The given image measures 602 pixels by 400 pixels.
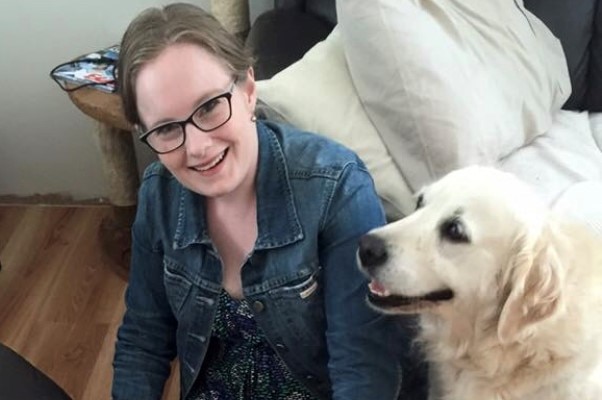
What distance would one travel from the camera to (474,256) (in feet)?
3.74

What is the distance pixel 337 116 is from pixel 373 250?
441 mm

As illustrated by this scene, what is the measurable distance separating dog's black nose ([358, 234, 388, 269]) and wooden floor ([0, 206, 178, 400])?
973 mm

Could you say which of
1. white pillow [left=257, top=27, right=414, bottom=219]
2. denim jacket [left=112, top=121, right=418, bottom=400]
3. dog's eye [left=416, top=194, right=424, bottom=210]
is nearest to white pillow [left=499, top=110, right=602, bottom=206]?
white pillow [left=257, top=27, right=414, bottom=219]

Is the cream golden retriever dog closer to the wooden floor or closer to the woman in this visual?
the woman

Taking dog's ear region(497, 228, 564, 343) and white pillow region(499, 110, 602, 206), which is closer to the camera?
dog's ear region(497, 228, 564, 343)

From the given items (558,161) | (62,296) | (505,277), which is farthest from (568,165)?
(62,296)

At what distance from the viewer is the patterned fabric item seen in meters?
1.27

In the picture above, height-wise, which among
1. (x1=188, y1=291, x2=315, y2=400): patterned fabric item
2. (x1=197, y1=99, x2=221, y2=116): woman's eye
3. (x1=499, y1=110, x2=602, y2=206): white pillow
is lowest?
(x1=499, y1=110, x2=602, y2=206): white pillow

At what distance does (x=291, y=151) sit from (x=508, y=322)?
15.6 inches

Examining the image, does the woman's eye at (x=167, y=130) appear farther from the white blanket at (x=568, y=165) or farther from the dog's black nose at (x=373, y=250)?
the white blanket at (x=568, y=165)

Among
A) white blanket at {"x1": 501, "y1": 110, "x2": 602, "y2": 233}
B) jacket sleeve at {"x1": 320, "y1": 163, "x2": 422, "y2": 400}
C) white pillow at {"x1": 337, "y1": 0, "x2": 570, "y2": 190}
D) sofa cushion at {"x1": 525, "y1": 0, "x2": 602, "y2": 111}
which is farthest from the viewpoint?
sofa cushion at {"x1": 525, "y1": 0, "x2": 602, "y2": 111}

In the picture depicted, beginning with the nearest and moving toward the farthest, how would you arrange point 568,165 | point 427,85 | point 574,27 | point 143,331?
point 143,331 < point 427,85 < point 568,165 < point 574,27

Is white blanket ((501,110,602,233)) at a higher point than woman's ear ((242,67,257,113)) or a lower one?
lower

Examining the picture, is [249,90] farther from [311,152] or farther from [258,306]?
[258,306]
